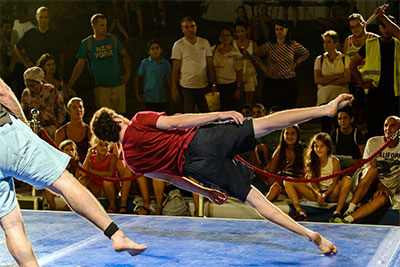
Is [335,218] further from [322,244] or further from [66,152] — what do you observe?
[66,152]

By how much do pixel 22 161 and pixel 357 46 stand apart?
4218mm

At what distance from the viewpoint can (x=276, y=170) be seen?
21.1ft

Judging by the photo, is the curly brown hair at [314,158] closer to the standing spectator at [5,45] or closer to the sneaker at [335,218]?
the sneaker at [335,218]

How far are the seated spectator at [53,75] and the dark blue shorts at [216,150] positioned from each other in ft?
11.7

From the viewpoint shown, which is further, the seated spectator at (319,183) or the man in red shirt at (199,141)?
the seated spectator at (319,183)

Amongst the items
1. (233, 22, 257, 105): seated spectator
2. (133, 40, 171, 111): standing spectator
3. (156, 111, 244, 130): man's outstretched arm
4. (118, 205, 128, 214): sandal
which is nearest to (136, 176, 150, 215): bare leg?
(118, 205, 128, 214): sandal

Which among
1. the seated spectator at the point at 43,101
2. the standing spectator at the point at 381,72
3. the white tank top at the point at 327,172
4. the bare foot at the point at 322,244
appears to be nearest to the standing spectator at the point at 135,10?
the seated spectator at the point at 43,101

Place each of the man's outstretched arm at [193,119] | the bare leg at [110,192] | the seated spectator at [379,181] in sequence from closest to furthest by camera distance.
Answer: the man's outstretched arm at [193,119] → the seated spectator at [379,181] → the bare leg at [110,192]

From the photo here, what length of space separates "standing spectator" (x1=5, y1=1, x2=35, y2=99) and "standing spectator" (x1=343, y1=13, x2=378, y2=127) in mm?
3607

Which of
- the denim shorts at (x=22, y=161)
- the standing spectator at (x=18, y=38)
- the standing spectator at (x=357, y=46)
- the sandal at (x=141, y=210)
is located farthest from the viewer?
the standing spectator at (x=18, y=38)

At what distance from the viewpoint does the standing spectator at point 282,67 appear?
6746mm

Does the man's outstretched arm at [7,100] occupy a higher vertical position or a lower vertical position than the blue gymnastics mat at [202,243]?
higher

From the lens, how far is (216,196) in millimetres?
4395

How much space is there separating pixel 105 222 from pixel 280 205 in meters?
3.13
